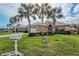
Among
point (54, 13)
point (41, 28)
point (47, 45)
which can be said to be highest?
point (54, 13)

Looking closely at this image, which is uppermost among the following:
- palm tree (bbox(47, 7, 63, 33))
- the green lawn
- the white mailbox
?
palm tree (bbox(47, 7, 63, 33))

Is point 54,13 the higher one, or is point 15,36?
point 54,13

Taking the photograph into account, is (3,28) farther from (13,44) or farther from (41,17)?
(41,17)

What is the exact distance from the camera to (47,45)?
1.45 metres

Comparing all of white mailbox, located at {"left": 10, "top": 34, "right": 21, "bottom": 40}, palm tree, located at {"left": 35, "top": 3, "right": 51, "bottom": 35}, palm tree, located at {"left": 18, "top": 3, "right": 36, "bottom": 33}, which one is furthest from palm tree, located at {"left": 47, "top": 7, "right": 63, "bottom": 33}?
white mailbox, located at {"left": 10, "top": 34, "right": 21, "bottom": 40}

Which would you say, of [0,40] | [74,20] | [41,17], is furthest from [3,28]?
[74,20]

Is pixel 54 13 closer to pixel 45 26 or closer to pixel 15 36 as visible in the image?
pixel 45 26

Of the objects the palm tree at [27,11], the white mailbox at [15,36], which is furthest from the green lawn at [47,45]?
the palm tree at [27,11]

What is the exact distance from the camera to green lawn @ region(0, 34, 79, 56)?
1.42 metres

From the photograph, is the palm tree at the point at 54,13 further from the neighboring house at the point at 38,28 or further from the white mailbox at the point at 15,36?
the white mailbox at the point at 15,36

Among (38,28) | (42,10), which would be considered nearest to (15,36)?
(38,28)

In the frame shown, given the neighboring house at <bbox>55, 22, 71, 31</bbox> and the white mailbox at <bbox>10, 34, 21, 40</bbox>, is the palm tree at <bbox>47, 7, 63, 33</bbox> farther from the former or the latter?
the white mailbox at <bbox>10, 34, 21, 40</bbox>

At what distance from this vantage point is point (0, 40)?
145cm

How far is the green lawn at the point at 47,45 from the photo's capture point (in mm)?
1423
